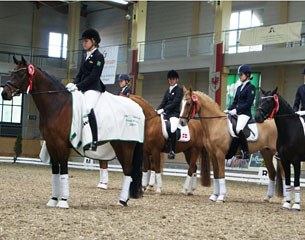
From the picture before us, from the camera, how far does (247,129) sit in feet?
31.9

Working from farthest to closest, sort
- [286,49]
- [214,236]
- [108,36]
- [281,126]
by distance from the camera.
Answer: [108,36], [286,49], [281,126], [214,236]

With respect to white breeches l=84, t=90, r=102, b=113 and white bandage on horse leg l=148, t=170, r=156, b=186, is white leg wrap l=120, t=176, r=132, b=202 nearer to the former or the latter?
white breeches l=84, t=90, r=102, b=113

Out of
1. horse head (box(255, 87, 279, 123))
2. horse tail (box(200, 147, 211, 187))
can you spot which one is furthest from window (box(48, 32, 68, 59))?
horse head (box(255, 87, 279, 123))

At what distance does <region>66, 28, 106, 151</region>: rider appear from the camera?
722 centimetres

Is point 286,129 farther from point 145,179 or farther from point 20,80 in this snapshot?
point 20,80

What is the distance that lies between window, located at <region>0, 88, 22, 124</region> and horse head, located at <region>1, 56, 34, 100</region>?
89.2 feet

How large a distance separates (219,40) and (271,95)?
1620 cm

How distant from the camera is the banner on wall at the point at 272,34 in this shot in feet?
68.7

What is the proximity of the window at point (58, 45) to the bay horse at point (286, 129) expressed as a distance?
27743 millimetres

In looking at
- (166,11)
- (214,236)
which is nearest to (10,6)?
(166,11)

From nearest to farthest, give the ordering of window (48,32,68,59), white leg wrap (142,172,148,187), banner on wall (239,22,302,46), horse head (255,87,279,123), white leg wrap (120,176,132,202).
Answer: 1. white leg wrap (120,176,132,202)
2. horse head (255,87,279,123)
3. white leg wrap (142,172,148,187)
4. banner on wall (239,22,302,46)
5. window (48,32,68,59)

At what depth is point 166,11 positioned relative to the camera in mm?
31109

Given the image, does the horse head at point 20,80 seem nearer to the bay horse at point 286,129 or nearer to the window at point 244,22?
the bay horse at point 286,129

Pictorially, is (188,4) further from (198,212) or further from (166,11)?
(198,212)
